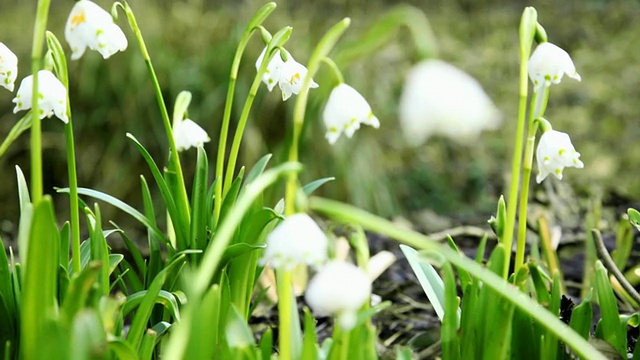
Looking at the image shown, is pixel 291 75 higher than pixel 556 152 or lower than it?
higher

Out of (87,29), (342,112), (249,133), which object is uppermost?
(87,29)

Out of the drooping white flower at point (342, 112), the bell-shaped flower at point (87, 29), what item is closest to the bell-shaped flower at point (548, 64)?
the drooping white flower at point (342, 112)

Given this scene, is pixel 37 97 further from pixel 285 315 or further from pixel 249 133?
pixel 249 133

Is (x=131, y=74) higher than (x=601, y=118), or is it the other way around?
(x=131, y=74)

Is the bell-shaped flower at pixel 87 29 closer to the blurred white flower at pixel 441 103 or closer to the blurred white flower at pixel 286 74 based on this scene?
the blurred white flower at pixel 286 74

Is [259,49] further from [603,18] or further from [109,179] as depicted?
[603,18]

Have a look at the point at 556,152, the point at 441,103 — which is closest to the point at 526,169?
the point at 556,152

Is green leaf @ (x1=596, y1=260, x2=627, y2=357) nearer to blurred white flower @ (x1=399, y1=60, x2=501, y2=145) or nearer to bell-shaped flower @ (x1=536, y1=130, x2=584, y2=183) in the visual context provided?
bell-shaped flower @ (x1=536, y1=130, x2=584, y2=183)

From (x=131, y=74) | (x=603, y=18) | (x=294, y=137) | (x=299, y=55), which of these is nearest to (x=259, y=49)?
(x=299, y=55)
